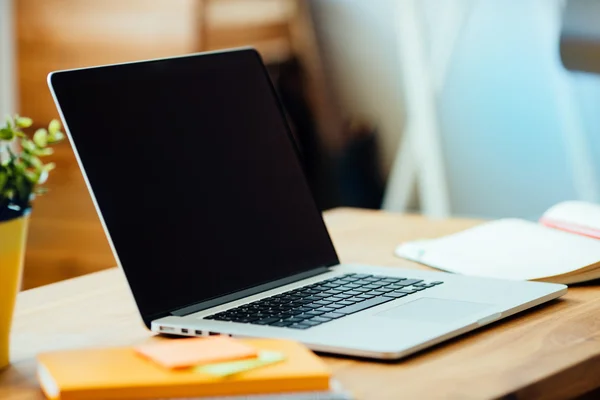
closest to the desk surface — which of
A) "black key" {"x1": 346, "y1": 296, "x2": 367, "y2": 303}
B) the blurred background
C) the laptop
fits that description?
the laptop

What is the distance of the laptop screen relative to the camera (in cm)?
90

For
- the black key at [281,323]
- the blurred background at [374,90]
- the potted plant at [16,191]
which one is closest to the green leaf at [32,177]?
the potted plant at [16,191]

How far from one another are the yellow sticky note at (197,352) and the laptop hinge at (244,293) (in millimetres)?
153

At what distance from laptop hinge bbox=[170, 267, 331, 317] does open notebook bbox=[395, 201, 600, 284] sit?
6.1 inches

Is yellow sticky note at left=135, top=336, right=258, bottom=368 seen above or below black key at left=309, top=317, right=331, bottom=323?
above

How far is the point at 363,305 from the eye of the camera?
873mm

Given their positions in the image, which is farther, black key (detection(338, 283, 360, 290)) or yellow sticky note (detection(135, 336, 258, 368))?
black key (detection(338, 283, 360, 290))

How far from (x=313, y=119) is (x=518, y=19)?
73 centimetres

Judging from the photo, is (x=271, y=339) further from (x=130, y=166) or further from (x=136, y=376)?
(x=130, y=166)

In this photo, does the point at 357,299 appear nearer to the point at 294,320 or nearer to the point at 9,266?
the point at 294,320

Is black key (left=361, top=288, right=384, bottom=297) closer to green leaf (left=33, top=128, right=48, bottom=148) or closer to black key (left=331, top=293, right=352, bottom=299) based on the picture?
black key (left=331, top=293, right=352, bottom=299)

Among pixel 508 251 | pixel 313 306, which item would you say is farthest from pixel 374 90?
pixel 313 306

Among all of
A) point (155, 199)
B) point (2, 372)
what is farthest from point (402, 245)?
point (2, 372)

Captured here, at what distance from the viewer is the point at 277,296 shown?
93 cm
